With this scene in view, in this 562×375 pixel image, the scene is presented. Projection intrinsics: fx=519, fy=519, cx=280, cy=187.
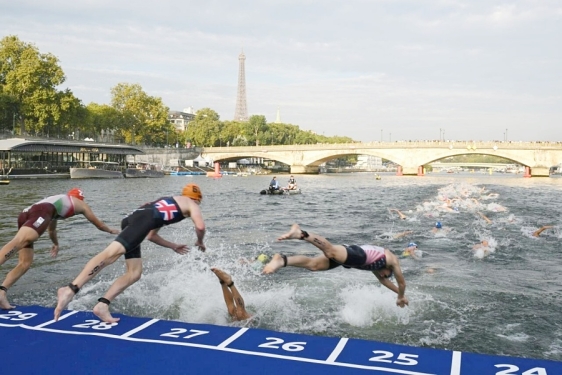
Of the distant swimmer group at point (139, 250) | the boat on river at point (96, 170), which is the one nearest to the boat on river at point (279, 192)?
the distant swimmer group at point (139, 250)

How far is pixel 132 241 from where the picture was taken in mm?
7805

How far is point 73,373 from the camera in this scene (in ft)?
19.4

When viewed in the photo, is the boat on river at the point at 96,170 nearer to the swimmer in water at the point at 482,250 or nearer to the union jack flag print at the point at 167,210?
the swimmer in water at the point at 482,250

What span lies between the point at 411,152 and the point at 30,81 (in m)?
67.7

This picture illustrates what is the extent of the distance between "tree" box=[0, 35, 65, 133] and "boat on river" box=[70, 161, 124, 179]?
839 cm

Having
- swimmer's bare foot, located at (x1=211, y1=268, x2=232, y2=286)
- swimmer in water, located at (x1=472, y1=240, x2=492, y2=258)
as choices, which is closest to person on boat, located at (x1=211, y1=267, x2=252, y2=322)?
swimmer's bare foot, located at (x1=211, y1=268, x2=232, y2=286)

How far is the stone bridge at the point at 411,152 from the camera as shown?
297ft

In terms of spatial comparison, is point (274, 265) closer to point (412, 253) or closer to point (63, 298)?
point (63, 298)

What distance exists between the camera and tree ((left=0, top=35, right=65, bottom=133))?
74812 millimetres

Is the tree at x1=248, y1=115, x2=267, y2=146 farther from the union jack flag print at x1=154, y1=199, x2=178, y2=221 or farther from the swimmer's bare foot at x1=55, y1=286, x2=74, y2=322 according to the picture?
the swimmer's bare foot at x1=55, y1=286, x2=74, y2=322

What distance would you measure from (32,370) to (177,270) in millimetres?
7861

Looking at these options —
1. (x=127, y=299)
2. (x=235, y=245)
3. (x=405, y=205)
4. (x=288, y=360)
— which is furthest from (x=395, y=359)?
(x=405, y=205)

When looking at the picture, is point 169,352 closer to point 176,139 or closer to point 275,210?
point 275,210

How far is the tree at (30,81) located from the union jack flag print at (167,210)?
75976 mm
